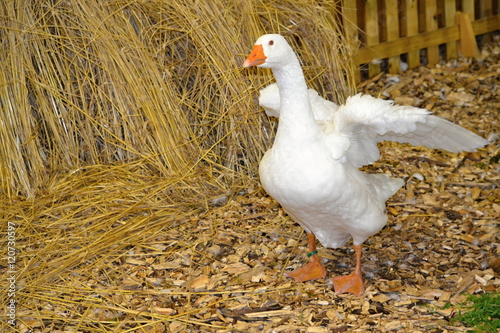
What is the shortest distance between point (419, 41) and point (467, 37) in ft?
1.82

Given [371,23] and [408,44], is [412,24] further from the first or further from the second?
[371,23]

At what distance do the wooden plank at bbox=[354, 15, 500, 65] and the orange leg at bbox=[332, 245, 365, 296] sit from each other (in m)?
2.74

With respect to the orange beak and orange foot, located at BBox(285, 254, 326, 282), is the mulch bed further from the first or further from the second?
the orange beak

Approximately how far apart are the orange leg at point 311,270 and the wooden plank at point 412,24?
326 centimetres

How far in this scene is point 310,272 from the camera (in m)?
3.48

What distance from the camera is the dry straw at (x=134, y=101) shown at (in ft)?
13.9

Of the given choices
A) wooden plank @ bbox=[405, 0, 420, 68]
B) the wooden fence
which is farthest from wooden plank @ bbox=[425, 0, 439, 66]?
wooden plank @ bbox=[405, 0, 420, 68]

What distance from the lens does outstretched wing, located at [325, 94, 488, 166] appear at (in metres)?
2.92

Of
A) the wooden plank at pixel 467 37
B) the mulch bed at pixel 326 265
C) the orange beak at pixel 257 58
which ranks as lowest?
the mulch bed at pixel 326 265

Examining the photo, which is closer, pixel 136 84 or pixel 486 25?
pixel 136 84

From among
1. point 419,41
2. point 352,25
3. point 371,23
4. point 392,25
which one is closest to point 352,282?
point 352,25

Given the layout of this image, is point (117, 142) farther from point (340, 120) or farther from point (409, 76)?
point (409, 76)

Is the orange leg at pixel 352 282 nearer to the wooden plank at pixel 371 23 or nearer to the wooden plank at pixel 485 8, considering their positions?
the wooden plank at pixel 371 23

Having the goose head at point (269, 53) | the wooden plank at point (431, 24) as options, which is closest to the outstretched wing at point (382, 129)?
the goose head at point (269, 53)
